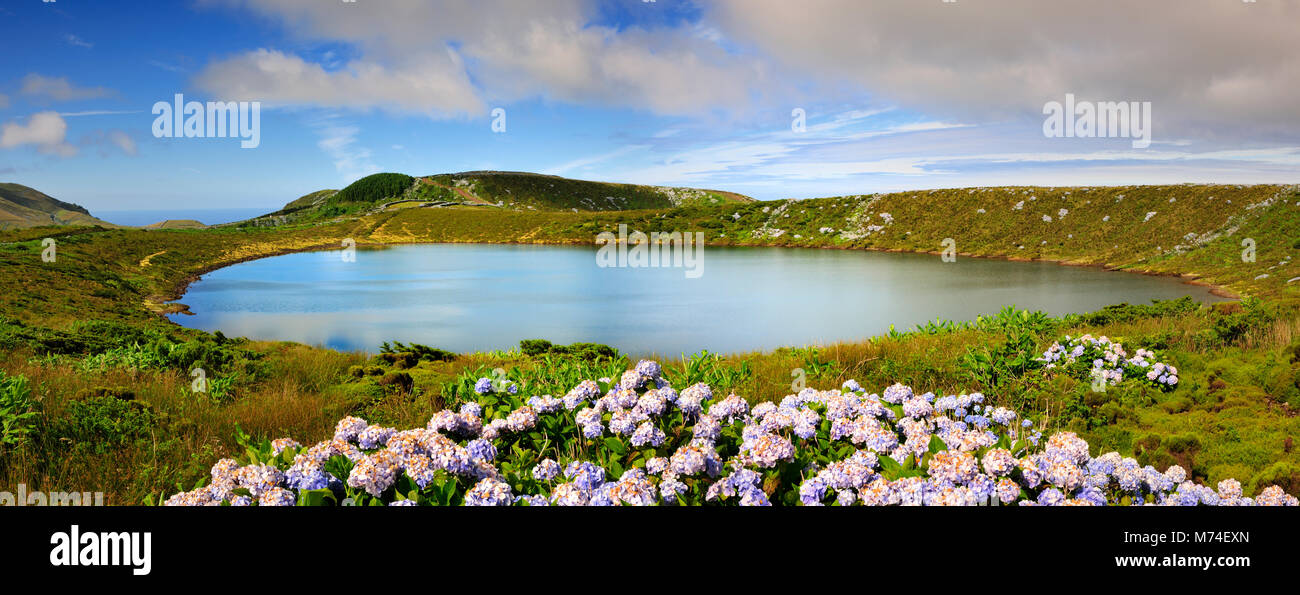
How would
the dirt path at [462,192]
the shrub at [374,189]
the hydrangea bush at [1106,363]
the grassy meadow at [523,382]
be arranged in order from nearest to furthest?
the grassy meadow at [523,382], the hydrangea bush at [1106,363], the dirt path at [462,192], the shrub at [374,189]

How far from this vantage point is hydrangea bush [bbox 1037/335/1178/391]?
6605mm

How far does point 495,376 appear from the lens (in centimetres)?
548

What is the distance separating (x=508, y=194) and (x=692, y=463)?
555 ft

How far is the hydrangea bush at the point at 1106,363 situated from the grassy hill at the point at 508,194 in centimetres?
14844

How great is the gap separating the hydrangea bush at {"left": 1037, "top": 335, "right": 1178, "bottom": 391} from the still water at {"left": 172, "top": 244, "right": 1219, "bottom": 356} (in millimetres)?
10511

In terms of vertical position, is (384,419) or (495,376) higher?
(495,376)

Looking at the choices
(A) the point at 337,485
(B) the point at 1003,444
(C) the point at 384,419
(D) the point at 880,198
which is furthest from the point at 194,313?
(D) the point at 880,198

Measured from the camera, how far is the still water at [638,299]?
21.0 meters

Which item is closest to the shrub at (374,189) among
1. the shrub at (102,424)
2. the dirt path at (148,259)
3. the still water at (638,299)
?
the dirt path at (148,259)

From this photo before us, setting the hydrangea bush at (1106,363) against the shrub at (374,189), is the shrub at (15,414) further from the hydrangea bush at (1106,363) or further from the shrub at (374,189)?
the shrub at (374,189)

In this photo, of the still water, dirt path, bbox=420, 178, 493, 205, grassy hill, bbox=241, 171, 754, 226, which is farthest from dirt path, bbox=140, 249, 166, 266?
dirt path, bbox=420, 178, 493, 205

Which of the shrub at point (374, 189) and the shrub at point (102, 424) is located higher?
the shrub at point (374, 189)
